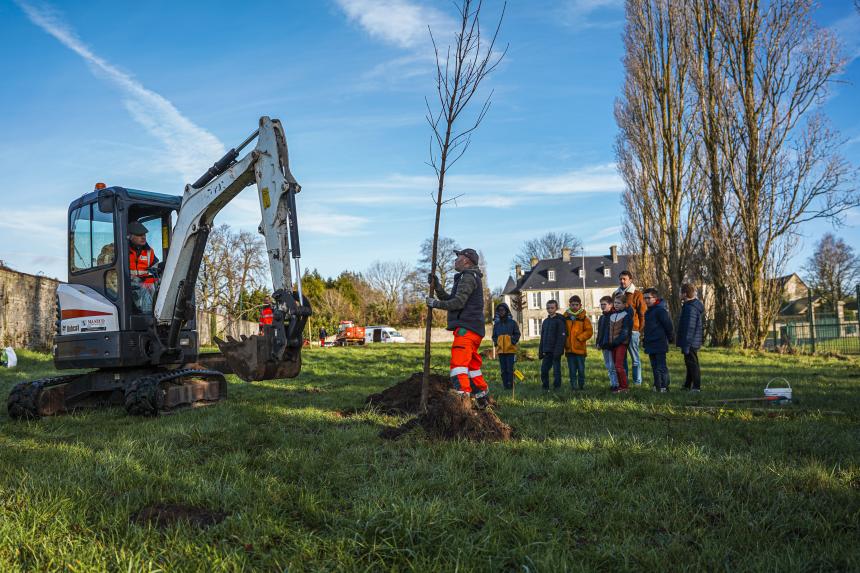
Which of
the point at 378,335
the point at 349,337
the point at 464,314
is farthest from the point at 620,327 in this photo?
the point at 378,335

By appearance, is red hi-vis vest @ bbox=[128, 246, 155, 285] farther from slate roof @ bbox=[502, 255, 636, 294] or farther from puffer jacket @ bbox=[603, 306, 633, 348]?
slate roof @ bbox=[502, 255, 636, 294]

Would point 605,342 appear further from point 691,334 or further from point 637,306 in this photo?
point 691,334

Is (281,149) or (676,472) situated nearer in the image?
(676,472)

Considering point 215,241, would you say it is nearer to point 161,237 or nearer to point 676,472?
point 161,237

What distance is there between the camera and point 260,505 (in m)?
3.65

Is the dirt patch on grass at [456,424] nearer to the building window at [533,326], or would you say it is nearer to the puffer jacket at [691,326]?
the puffer jacket at [691,326]

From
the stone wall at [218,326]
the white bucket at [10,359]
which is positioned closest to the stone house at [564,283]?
the stone wall at [218,326]

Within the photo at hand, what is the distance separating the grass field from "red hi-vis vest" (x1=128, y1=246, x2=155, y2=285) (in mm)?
2364

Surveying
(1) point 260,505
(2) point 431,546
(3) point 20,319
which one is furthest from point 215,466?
(3) point 20,319

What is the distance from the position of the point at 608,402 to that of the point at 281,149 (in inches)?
212

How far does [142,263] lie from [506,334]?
628 centimetres

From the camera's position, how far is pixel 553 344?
1061 cm

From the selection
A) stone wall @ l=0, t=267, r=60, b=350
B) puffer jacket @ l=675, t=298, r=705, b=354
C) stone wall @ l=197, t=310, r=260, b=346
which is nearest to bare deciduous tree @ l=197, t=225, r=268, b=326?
stone wall @ l=197, t=310, r=260, b=346

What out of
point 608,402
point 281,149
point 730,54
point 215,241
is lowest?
point 608,402
